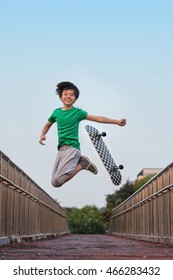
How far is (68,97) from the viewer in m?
Answer: 6.20

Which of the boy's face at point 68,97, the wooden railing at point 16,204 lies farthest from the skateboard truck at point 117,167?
the wooden railing at point 16,204

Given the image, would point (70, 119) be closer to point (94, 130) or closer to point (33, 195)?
point (94, 130)

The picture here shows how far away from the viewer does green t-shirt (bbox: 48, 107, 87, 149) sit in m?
6.08

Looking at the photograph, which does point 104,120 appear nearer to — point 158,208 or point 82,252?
point 82,252

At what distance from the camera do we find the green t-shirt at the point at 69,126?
608 cm

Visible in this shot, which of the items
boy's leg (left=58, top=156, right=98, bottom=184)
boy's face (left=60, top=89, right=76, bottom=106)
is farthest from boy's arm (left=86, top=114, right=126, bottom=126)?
boy's leg (left=58, top=156, right=98, bottom=184)

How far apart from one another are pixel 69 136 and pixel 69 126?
Answer: 0.26 feet

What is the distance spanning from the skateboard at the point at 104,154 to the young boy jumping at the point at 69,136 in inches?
5.0

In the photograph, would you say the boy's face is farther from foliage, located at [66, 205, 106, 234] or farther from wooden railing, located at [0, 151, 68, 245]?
foliage, located at [66, 205, 106, 234]

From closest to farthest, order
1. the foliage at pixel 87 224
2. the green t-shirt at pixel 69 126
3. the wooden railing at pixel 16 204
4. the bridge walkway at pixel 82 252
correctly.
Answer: the green t-shirt at pixel 69 126
the bridge walkway at pixel 82 252
the wooden railing at pixel 16 204
the foliage at pixel 87 224

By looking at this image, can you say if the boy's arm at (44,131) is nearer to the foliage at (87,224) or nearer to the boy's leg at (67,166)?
the boy's leg at (67,166)
